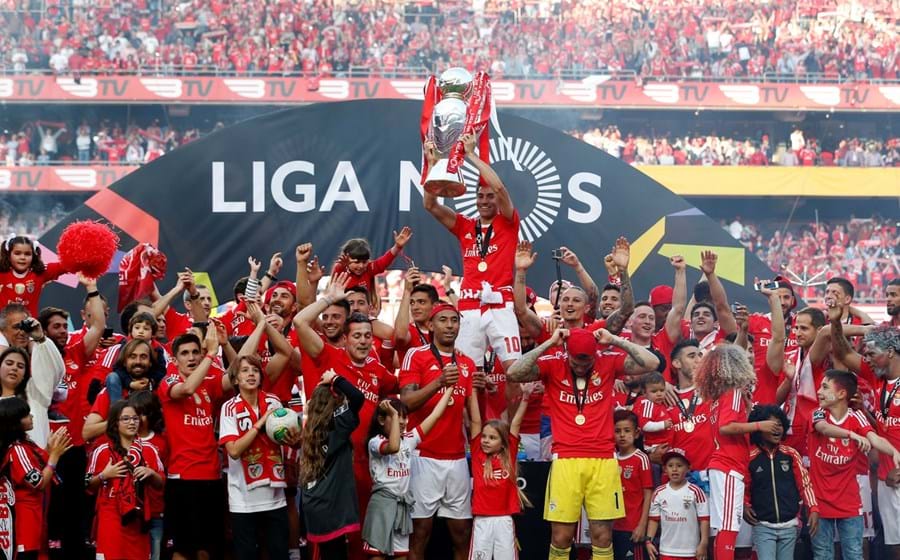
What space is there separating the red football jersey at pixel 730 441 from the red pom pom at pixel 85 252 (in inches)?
174

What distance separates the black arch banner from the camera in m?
10.2

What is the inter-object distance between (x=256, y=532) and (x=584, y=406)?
2.13 m

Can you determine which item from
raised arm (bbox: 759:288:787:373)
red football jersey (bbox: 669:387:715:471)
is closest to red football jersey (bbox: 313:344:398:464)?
red football jersey (bbox: 669:387:715:471)

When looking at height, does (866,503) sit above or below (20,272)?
below

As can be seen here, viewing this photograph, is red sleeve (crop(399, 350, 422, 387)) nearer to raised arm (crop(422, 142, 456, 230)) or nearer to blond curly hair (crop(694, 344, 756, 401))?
raised arm (crop(422, 142, 456, 230))

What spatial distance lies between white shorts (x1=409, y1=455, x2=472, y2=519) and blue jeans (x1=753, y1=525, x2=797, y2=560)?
6.11 feet

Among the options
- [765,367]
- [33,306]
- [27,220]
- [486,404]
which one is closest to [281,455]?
[486,404]

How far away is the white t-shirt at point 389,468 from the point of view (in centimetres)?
691

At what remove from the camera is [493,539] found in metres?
7.14

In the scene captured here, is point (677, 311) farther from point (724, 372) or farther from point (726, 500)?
point (726, 500)

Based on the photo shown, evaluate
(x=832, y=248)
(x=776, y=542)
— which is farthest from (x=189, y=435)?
(x=832, y=248)

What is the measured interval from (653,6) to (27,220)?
684 inches

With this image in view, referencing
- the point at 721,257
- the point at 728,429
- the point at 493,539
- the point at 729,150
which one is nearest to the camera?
the point at 493,539

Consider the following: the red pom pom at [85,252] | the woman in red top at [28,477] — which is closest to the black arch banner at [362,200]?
the red pom pom at [85,252]
